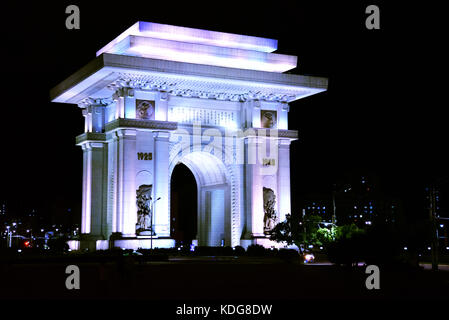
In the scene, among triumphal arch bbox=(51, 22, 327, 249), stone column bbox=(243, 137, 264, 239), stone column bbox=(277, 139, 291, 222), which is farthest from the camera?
stone column bbox=(277, 139, 291, 222)

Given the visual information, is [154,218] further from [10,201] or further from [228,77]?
[10,201]

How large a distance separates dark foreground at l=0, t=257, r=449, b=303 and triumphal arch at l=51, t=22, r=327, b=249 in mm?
15660

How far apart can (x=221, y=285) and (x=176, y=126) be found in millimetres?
26077

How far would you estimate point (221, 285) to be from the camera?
1022 inches

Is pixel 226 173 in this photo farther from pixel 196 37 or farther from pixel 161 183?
pixel 196 37

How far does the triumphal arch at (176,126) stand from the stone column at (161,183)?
66 millimetres

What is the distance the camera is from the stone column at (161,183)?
50188 millimetres

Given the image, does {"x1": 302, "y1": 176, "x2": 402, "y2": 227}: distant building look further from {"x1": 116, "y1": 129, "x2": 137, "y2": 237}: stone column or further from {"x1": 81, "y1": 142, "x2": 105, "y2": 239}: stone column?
{"x1": 116, "y1": 129, "x2": 137, "y2": 237}: stone column

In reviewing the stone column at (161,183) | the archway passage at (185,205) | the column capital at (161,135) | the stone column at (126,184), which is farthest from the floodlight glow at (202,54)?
the archway passage at (185,205)

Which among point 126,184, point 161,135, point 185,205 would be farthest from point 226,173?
point 185,205

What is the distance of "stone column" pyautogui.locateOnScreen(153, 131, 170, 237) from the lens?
50.2 meters

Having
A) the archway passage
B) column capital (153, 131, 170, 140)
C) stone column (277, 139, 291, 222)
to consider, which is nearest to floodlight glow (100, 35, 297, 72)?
column capital (153, 131, 170, 140)

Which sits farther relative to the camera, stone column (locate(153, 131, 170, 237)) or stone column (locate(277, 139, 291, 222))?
stone column (locate(277, 139, 291, 222))

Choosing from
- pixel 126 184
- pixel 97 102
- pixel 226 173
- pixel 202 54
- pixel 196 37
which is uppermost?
pixel 196 37
